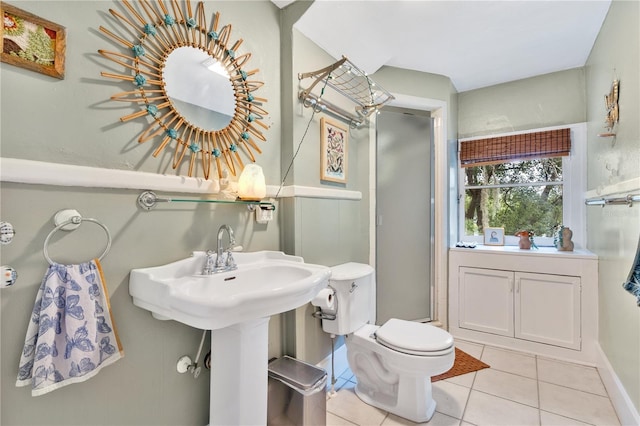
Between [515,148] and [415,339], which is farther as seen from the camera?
[515,148]

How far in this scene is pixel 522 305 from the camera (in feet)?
7.91

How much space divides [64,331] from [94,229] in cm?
33

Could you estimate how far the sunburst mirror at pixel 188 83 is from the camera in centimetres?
116

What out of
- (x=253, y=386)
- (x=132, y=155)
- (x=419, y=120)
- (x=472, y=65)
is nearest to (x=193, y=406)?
(x=253, y=386)

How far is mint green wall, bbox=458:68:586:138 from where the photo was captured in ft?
8.61

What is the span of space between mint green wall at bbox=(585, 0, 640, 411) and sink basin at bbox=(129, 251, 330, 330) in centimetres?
158

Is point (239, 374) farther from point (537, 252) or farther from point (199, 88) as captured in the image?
point (537, 252)

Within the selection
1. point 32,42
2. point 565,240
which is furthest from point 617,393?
point 32,42

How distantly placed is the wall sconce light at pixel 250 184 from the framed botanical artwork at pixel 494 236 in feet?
7.79

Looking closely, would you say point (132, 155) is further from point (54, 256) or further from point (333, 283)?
point (333, 283)

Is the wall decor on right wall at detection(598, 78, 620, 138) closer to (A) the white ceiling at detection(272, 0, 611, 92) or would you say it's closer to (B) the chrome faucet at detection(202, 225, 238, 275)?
(A) the white ceiling at detection(272, 0, 611, 92)

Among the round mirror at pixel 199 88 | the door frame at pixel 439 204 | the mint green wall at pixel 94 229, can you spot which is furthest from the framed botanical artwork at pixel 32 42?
the door frame at pixel 439 204

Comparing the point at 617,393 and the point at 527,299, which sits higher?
the point at 527,299

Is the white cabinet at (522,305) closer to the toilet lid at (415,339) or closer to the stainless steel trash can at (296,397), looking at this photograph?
the toilet lid at (415,339)
